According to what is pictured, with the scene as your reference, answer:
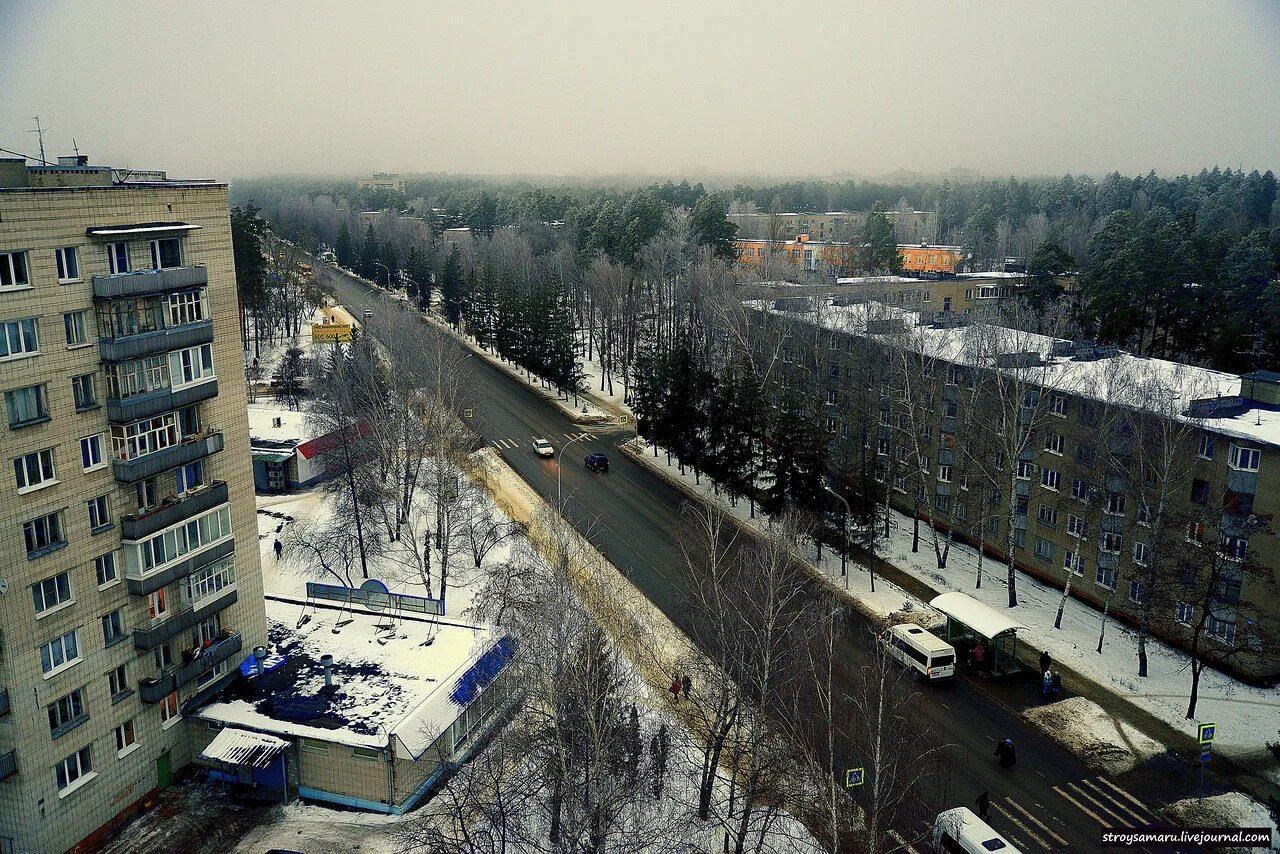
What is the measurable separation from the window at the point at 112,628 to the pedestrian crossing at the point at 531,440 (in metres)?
35.4

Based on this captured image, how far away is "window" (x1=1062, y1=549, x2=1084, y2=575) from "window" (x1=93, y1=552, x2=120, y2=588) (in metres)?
35.1

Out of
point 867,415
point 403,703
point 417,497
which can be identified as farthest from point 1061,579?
point 417,497

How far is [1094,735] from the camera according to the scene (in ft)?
96.9

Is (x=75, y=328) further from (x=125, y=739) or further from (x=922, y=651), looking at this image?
(x=922, y=651)

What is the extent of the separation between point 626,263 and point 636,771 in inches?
2994

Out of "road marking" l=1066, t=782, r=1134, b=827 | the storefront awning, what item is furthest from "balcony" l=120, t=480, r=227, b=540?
"road marking" l=1066, t=782, r=1134, b=827

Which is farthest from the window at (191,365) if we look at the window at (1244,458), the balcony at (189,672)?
the window at (1244,458)

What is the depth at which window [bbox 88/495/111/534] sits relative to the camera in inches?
938

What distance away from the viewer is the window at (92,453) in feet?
77.6

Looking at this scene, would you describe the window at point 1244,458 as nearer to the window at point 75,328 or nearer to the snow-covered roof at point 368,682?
the snow-covered roof at point 368,682

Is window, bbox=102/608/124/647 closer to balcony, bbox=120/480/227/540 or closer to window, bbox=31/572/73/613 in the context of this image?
window, bbox=31/572/73/613

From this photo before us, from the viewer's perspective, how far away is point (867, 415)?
4753 centimetres

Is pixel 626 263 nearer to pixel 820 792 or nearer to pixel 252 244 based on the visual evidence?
pixel 252 244

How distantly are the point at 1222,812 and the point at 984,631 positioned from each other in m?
8.94
